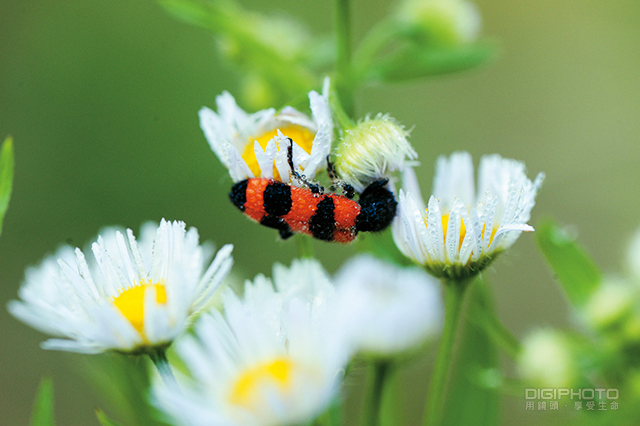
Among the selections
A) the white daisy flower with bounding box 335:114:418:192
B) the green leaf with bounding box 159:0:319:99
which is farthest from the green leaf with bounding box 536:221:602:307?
the green leaf with bounding box 159:0:319:99

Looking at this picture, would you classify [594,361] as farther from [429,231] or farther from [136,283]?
[136,283]

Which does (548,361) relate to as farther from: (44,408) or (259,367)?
(44,408)

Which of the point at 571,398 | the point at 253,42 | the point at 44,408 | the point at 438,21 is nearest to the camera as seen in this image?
the point at 44,408

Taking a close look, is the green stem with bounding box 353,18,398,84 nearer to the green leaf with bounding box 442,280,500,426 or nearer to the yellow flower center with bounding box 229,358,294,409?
the green leaf with bounding box 442,280,500,426

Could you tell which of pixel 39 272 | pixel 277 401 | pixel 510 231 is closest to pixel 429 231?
pixel 510 231

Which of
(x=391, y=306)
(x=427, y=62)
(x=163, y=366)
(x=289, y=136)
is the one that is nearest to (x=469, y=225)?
(x=391, y=306)
